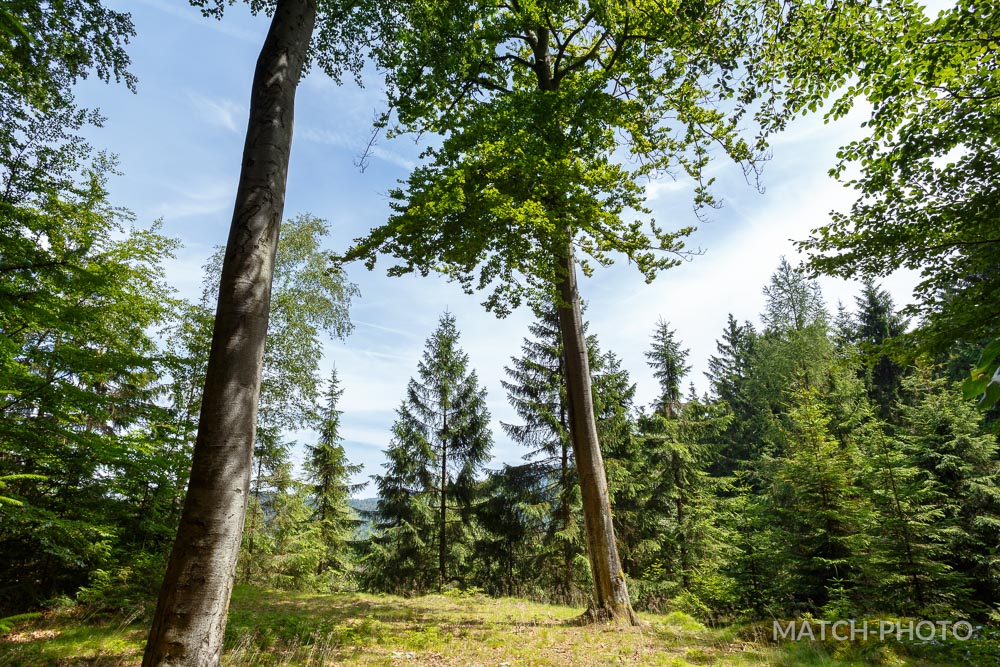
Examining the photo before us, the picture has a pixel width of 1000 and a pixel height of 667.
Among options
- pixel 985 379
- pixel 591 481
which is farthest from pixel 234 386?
pixel 591 481

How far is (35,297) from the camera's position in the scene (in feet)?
19.3

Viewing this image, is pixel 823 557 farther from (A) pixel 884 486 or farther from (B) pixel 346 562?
(B) pixel 346 562

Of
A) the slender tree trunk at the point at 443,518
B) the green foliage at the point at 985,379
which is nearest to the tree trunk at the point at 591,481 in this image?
the green foliage at the point at 985,379

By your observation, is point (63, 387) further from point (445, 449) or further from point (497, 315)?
point (445, 449)

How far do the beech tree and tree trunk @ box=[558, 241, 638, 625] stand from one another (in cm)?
558

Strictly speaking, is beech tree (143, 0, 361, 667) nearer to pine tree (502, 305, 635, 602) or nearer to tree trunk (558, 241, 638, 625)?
tree trunk (558, 241, 638, 625)

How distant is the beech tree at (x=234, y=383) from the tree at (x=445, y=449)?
1623 cm

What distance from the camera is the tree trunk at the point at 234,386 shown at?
2.57 meters

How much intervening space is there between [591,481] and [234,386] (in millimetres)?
6389

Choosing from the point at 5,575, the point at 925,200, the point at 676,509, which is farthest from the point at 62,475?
the point at 676,509

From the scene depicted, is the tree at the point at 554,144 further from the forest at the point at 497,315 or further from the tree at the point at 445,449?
the tree at the point at 445,449

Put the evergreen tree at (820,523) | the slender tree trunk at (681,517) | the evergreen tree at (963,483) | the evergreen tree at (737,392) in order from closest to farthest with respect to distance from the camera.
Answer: the evergreen tree at (820,523) → the evergreen tree at (963,483) → the slender tree trunk at (681,517) → the evergreen tree at (737,392)

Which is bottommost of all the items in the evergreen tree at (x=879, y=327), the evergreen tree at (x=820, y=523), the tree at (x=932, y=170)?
the evergreen tree at (x=820, y=523)

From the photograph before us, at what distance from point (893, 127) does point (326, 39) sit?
312 inches
